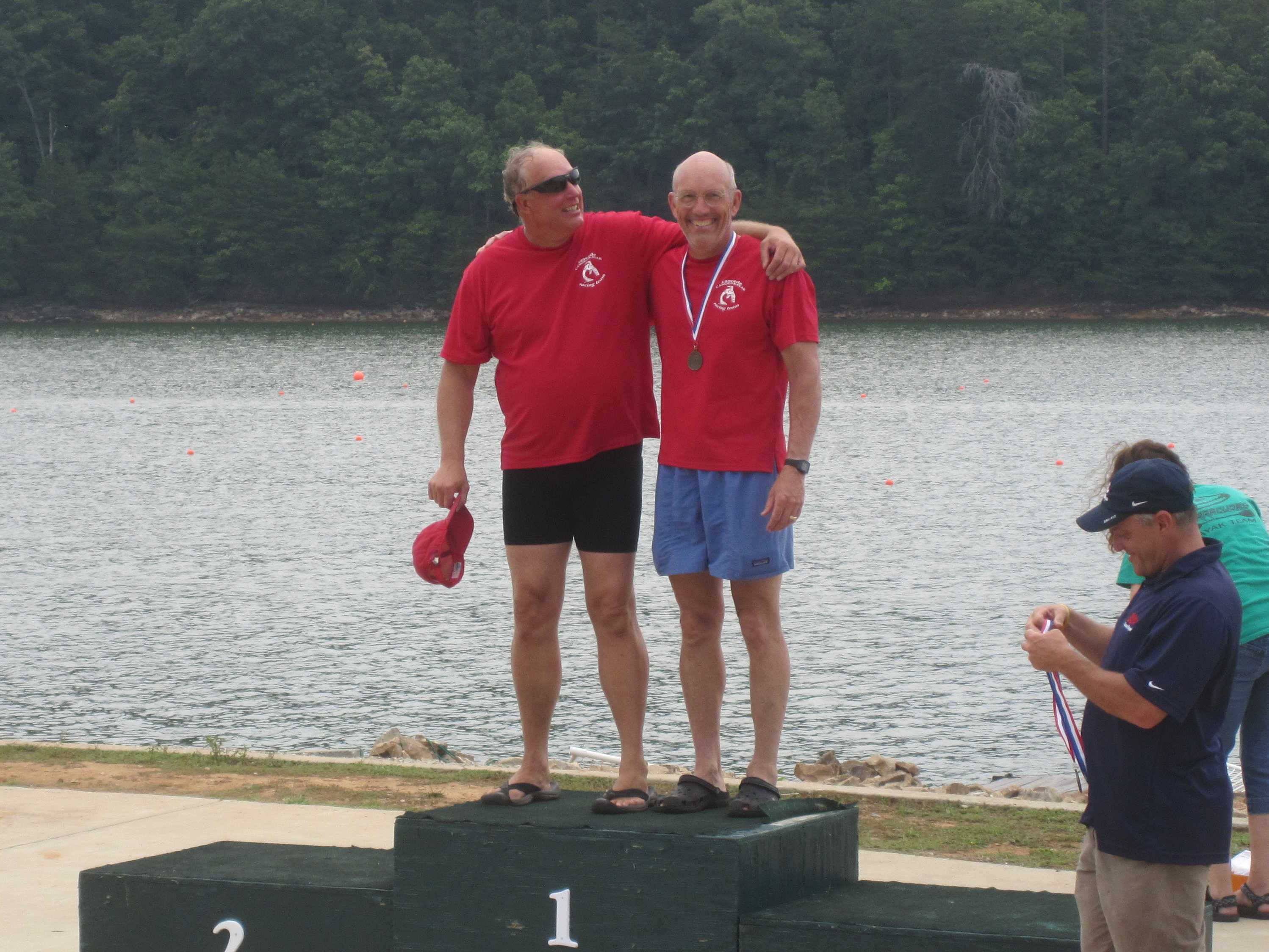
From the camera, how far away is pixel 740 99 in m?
85.7

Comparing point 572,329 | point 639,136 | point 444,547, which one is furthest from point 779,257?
point 639,136

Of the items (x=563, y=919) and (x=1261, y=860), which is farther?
(x=1261, y=860)

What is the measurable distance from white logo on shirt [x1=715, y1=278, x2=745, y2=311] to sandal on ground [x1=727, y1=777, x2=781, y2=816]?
1336 mm

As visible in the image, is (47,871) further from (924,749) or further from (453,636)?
(453,636)

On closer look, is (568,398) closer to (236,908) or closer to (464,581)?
(236,908)

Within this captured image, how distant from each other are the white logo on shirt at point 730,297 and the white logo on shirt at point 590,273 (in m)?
0.35

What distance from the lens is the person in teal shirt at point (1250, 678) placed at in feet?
16.5

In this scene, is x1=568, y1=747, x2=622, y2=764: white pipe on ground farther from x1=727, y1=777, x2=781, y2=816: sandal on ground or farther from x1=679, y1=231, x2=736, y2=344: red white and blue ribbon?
x1=679, y1=231, x2=736, y2=344: red white and blue ribbon

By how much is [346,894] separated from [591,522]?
4.10 ft

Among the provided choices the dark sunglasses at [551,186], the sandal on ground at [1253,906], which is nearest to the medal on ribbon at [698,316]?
the dark sunglasses at [551,186]

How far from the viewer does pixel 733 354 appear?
460 centimetres

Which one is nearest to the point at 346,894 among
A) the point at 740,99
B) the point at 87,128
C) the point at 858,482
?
the point at 858,482

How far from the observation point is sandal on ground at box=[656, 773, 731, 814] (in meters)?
4.50

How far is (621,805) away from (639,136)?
83.8 metres
